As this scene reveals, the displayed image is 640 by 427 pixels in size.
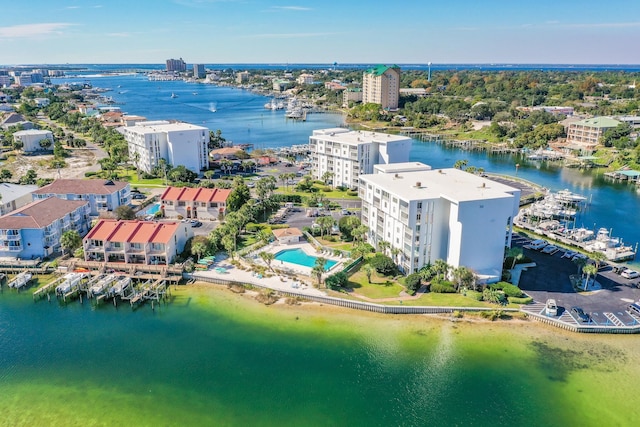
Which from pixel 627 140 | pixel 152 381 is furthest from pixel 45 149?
pixel 627 140

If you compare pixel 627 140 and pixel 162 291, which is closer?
pixel 162 291

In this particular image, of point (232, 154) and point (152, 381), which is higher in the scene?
point (232, 154)

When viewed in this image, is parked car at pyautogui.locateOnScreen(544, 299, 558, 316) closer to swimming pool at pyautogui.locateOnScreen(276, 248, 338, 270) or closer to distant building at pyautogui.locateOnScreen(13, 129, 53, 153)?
swimming pool at pyautogui.locateOnScreen(276, 248, 338, 270)

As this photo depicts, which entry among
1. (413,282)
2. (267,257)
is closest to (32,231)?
(267,257)

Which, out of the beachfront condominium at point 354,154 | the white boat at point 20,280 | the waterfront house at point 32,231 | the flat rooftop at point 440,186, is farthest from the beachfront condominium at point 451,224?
the white boat at point 20,280

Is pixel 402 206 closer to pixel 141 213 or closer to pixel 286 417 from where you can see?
pixel 286 417

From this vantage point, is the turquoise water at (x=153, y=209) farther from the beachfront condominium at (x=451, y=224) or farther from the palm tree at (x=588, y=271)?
the palm tree at (x=588, y=271)
